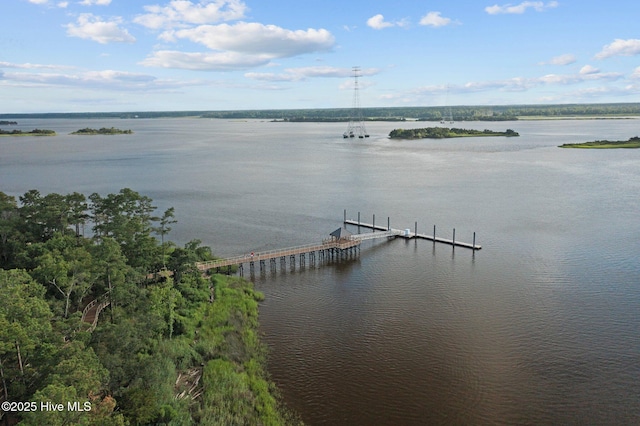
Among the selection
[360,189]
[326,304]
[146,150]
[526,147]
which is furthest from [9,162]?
[526,147]

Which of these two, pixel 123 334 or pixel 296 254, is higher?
pixel 123 334

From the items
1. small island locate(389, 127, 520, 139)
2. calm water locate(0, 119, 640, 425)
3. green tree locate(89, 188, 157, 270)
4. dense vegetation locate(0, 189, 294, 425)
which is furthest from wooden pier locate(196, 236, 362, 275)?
small island locate(389, 127, 520, 139)

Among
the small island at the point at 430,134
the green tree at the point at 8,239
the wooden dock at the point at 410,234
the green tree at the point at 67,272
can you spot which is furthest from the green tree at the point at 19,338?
the small island at the point at 430,134

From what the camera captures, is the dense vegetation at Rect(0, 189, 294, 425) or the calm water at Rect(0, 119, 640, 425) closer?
the dense vegetation at Rect(0, 189, 294, 425)

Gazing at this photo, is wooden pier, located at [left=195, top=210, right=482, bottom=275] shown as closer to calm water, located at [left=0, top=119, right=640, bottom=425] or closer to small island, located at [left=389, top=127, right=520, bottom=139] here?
calm water, located at [left=0, top=119, right=640, bottom=425]

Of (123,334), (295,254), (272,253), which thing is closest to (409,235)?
(295,254)

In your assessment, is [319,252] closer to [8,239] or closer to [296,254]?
[296,254]
